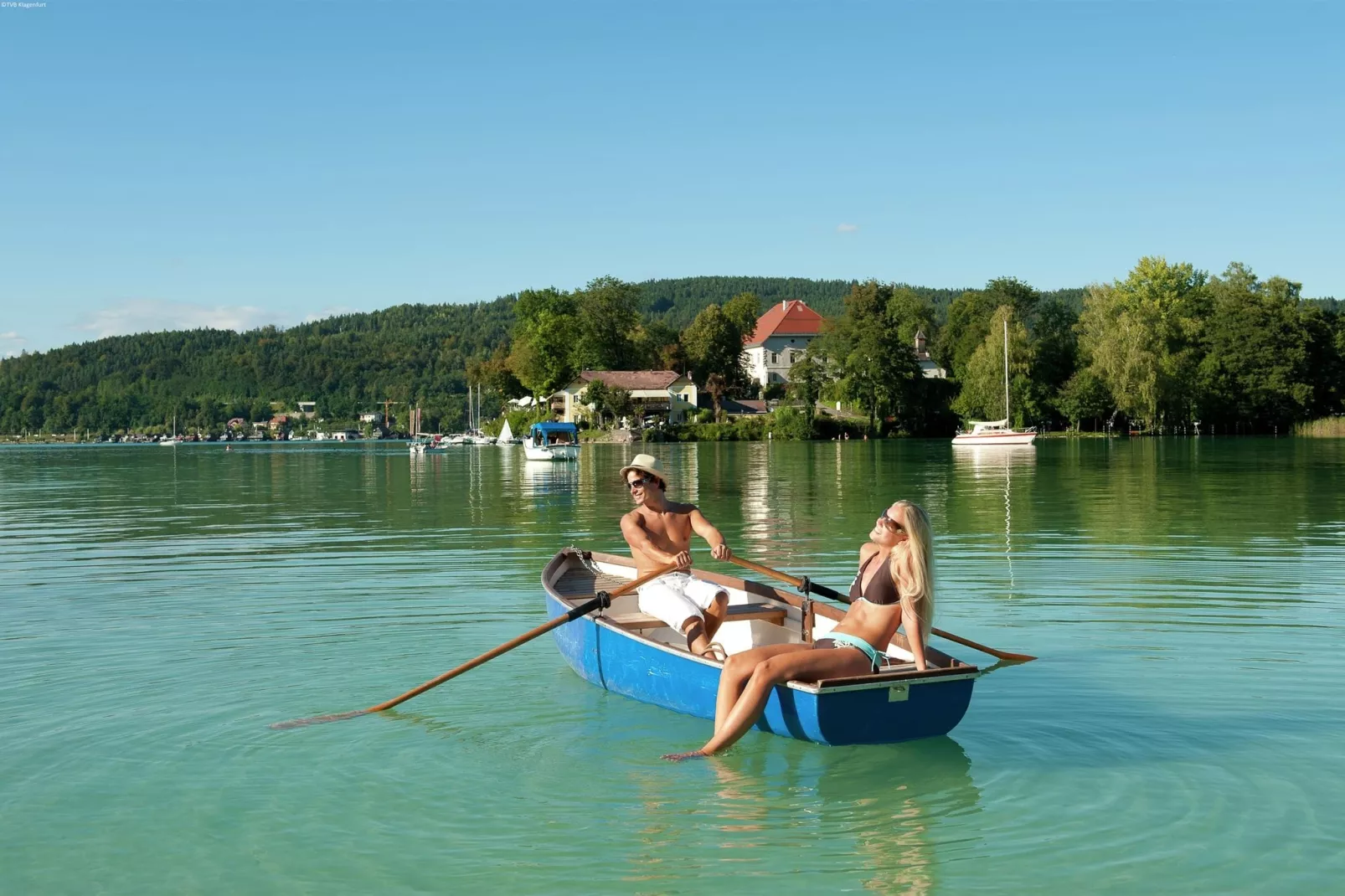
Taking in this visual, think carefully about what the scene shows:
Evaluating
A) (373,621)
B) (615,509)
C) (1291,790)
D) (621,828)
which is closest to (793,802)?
(621,828)

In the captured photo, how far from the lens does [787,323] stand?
149 metres

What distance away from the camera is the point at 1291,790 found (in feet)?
24.8

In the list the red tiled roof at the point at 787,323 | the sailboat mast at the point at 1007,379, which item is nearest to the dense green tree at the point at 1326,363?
the sailboat mast at the point at 1007,379

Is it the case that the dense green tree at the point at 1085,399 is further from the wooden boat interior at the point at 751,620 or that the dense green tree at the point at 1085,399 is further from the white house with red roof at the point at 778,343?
the wooden boat interior at the point at 751,620

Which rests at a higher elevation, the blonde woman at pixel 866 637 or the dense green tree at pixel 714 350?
Answer: the dense green tree at pixel 714 350

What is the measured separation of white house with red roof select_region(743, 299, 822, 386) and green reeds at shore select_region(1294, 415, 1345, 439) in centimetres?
5992

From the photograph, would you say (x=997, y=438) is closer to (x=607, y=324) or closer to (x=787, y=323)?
(x=607, y=324)

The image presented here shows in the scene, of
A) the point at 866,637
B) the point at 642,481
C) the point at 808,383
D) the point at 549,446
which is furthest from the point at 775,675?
the point at 808,383

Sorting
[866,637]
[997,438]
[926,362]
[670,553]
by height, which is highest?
[926,362]

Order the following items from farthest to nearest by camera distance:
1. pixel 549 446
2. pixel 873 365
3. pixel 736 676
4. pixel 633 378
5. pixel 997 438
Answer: pixel 633 378 → pixel 873 365 → pixel 997 438 → pixel 549 446 → pixel 736 676

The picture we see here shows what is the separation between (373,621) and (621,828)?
7.56 metres

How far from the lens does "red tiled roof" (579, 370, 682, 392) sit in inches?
4353

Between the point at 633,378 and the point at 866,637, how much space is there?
104m

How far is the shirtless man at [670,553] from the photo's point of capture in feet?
32.4
